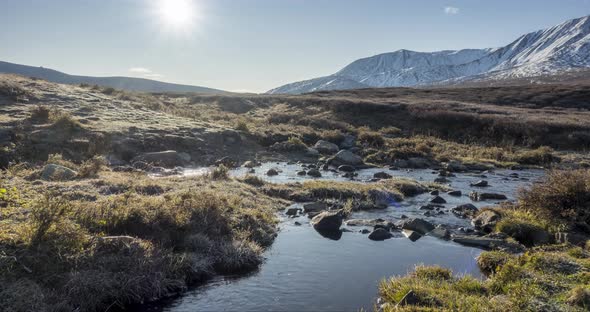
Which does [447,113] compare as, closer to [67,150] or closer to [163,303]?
[67,150]

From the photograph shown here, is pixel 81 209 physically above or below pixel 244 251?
above

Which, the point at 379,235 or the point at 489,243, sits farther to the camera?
the point at 379,235

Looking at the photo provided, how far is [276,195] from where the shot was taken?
22.9 meters

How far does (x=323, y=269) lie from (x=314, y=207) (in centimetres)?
712

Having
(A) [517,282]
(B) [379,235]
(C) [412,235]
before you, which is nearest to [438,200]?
(C) [412,235]

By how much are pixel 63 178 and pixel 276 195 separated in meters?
9.81

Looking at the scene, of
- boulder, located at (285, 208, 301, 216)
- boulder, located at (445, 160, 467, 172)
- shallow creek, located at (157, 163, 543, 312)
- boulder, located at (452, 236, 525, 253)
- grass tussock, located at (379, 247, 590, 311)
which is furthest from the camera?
boulder, located at (445, 160, 467, 172)

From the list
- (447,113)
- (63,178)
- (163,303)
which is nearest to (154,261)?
(163,303)

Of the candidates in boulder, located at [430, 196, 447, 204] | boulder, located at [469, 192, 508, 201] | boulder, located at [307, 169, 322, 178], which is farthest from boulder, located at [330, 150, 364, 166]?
boulder, located at [430, 196, 447, 204]

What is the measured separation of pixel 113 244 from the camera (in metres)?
11.9

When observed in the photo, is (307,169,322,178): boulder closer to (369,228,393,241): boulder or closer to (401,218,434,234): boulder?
(401,218,434,234): boulder

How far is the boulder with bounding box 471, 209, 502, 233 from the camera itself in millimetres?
17562

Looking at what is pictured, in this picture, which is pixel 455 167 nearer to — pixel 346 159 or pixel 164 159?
pixel 346 159

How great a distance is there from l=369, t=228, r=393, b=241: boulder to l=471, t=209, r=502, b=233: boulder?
391cm
